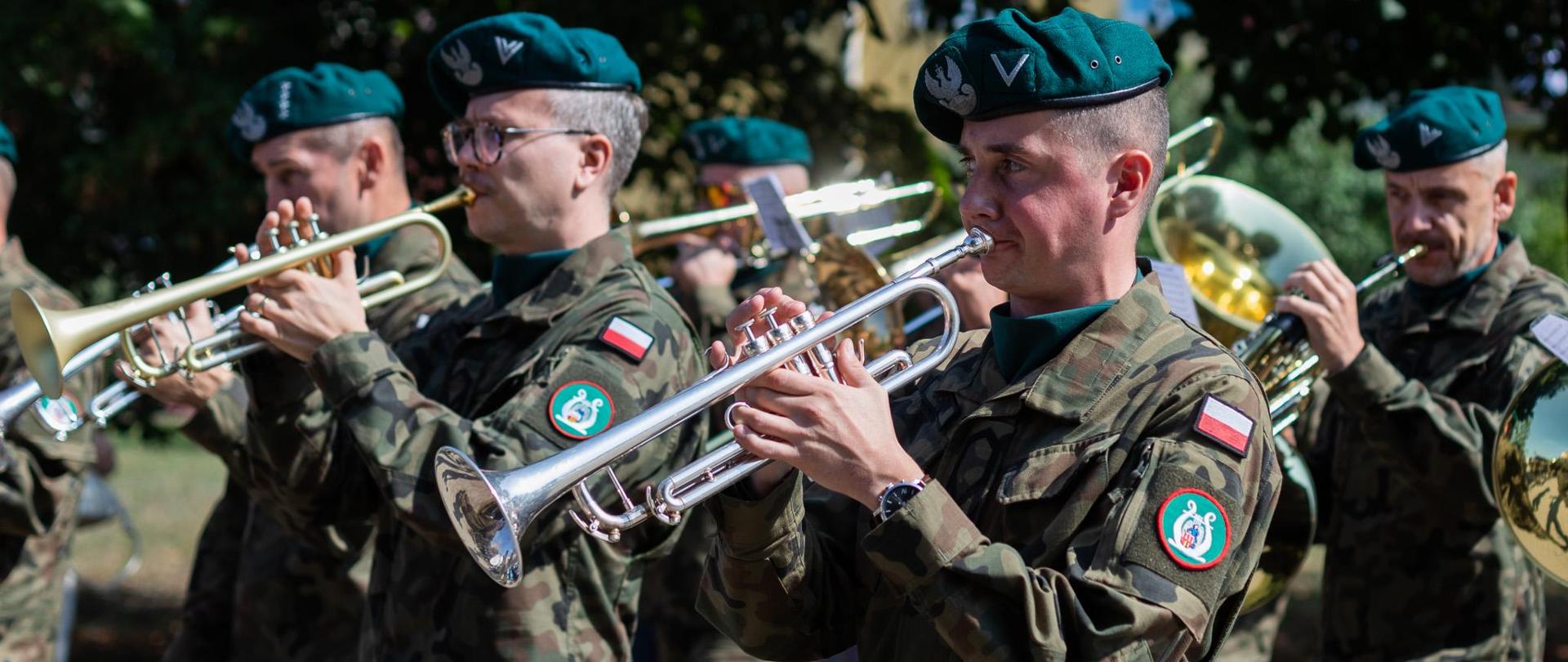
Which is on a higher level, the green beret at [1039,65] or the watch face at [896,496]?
the green beret at [1039,65]

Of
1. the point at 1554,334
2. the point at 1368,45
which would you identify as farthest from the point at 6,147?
the point at 1368,45

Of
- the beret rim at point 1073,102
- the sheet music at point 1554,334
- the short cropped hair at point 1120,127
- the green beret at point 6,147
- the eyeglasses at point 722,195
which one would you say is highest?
the beret rim at point 1073,102

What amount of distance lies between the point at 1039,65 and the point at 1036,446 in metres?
0.58

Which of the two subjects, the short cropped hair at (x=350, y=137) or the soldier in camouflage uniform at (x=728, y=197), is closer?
the short cropped hair at (x=350, y=137)

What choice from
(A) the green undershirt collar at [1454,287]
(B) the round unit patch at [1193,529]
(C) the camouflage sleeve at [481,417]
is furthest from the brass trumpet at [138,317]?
(A) the green undershirt collar at [1454,287]

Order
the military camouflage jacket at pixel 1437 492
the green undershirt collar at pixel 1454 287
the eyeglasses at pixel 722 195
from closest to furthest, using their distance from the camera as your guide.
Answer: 1. the military camouflage jacket at pixel 1437 492
2. the green undershirt collar at pixel 1454 287
3. the eyeglasses at pixel 722 195

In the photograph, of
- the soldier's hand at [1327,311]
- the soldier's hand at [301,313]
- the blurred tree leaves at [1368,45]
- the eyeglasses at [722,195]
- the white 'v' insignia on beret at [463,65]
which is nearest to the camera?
the soldier's hand at [301,313]

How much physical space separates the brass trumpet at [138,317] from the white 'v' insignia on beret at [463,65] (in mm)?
277

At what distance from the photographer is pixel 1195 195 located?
17.2 ft

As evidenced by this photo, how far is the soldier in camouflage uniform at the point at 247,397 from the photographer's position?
4430mm

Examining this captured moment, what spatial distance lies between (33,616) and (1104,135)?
13.1ft

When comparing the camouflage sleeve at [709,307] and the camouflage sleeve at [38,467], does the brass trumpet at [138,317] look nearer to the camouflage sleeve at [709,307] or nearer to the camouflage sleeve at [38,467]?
the camouflage sleeve at [38,467]

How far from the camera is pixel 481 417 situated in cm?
360

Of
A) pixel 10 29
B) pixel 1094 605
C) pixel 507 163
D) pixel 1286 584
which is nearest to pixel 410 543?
pixel 507 163
